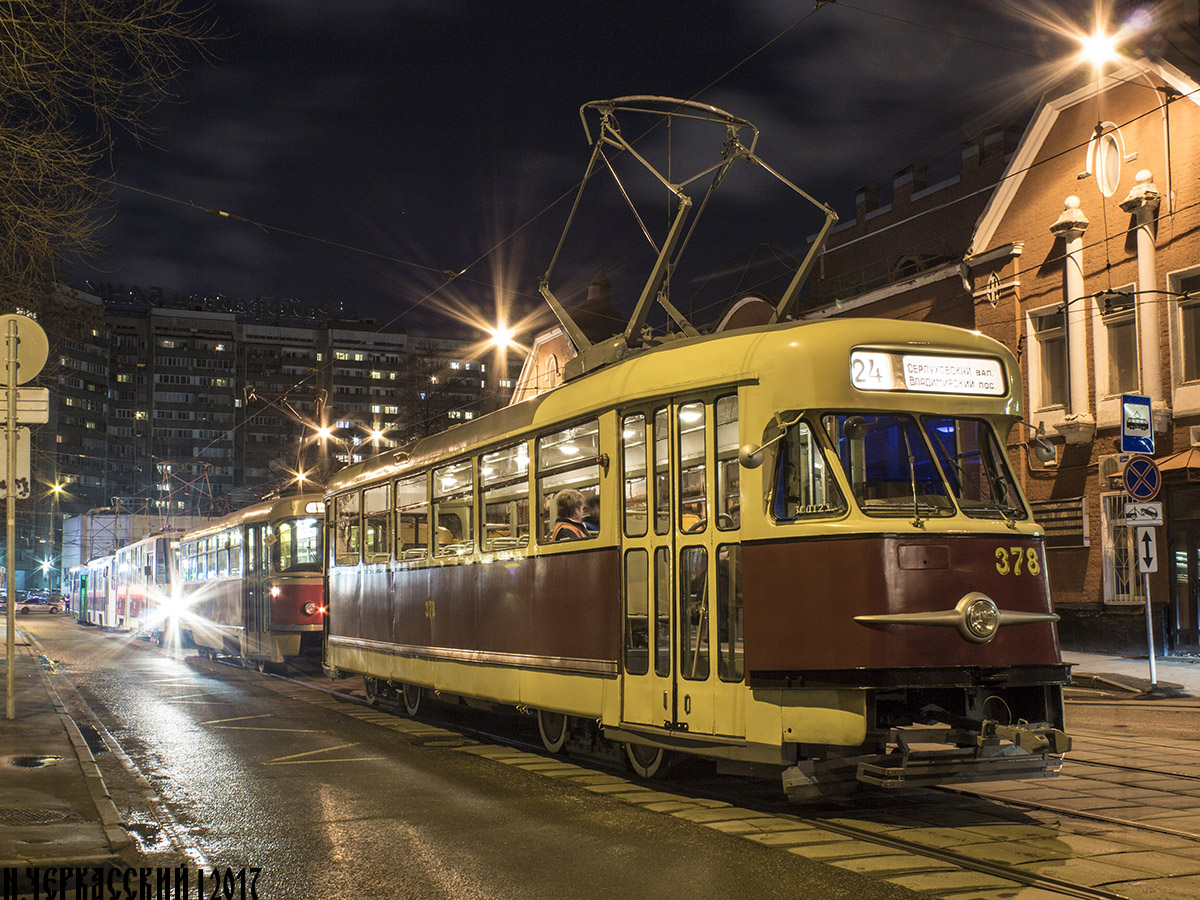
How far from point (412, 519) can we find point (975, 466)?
7.99 m

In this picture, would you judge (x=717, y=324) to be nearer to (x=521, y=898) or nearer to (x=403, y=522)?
(x=403, y=522)

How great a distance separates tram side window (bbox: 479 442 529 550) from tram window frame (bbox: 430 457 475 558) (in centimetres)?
36

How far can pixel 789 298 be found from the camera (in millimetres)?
11203

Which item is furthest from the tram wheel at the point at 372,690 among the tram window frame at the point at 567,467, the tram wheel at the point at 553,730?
the tram window frame at the point at 567,467

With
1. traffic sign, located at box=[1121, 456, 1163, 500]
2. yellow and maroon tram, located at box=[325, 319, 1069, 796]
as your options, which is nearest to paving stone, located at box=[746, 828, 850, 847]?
yellow and maroon tram, located at box=[325, 319, 1069, 796]

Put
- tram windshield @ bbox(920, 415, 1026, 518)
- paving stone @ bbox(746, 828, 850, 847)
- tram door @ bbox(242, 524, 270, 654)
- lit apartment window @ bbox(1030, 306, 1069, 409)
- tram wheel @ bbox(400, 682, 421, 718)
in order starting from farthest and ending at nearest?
lit apartment window @ bbox(1030, 306, 1069, 409), tram door @ bbox(242, 524, 270, 654), tram wheel @ bbox(400, 682, 421, 718), tram windshield @ bbox(920, 415, 1026, 518), paving stone @ bbox(746, 828, 850, 847)

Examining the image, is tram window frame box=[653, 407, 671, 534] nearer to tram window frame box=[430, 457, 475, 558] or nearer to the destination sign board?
the destination sign board

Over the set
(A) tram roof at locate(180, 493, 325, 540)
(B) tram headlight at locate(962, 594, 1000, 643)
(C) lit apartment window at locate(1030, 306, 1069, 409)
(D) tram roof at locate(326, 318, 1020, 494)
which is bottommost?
(B) tram headlight at locate(962, 594, 1000, 643)

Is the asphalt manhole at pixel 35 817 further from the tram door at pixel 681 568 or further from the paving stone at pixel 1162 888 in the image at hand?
the paving stone at pixel 1162 888

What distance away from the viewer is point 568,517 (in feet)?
35.8

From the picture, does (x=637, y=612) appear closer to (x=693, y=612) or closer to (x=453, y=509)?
(x=693, y=612)

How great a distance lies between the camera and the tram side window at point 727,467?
8.91 meters

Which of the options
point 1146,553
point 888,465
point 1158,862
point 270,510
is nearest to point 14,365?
→ point 888,465

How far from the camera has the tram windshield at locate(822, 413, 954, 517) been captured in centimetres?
830
